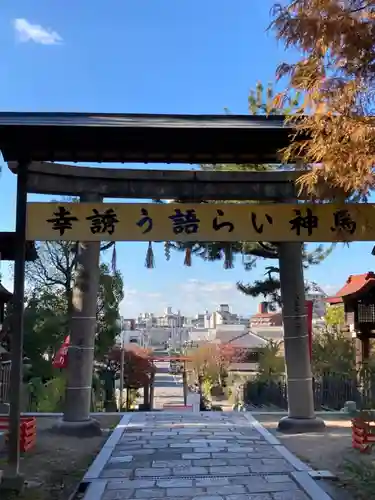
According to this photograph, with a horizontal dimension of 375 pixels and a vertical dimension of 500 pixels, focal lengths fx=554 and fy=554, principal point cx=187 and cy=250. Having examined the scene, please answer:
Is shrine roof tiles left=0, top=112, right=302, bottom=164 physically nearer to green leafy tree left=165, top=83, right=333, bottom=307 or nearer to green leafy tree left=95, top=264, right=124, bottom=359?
green leafy tree left=165, top=83, right=333, bottom=307

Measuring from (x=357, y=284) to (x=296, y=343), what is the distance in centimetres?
1144

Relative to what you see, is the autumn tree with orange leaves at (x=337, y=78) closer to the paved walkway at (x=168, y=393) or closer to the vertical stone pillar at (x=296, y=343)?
the vertical stone pillar at (x=296, y=343)

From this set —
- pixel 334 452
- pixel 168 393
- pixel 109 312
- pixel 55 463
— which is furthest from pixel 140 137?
pixel 168 393

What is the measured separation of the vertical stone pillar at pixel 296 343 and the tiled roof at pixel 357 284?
8.92 meters

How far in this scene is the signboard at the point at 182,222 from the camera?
7.51 m

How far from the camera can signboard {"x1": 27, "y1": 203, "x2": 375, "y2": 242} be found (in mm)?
7508

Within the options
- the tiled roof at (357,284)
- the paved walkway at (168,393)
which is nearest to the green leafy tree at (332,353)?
the tiled roof at (357,284)

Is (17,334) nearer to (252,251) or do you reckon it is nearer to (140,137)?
(140,137)

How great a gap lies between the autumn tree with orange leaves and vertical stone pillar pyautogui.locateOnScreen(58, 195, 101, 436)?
6511mm

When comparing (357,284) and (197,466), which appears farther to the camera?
(357,284)

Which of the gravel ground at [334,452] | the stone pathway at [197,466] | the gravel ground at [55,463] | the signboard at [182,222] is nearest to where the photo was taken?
the stone pathway at [197,466]

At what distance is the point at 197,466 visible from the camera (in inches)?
294

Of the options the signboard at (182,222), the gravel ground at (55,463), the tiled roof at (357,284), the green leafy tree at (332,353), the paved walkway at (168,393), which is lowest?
the paved walkway at (168,393)

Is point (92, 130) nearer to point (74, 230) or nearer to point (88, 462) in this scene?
point (74, 230)
